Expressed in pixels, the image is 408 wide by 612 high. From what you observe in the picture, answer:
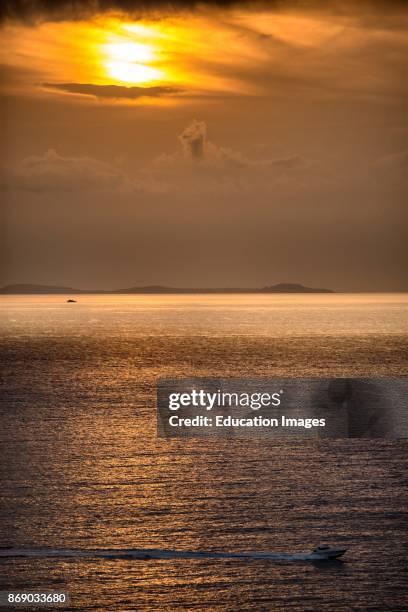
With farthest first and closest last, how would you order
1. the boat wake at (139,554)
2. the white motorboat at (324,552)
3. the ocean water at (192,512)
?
1. the boat wake at (139,554)
2. the white motorboat at (324,552)
3. the ocean water at (192,512)

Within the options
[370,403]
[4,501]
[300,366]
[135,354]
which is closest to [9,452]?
[4,501]

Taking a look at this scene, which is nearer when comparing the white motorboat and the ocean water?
the ocean water

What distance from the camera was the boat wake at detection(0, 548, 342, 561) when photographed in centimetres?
2595

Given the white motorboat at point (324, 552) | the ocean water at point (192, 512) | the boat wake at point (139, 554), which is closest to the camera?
the ocean water at point (192, 512)

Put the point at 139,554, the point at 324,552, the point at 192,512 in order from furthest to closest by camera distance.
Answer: the point at 192,512 < the point at 139,554 < the point at 324,552

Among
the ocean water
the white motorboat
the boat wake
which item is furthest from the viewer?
the boat wake

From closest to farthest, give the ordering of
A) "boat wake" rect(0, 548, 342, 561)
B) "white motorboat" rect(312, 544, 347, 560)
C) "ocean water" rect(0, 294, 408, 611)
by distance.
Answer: "ocean water" rect(0, 294, 408, 611)
"white motorboat" rect(312, 544, 347, 560)
"boat wake" rect(0, 548, 342, 561)

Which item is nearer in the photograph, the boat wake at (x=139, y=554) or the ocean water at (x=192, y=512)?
the ocean water at (x=192, y=512)

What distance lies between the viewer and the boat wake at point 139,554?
26.0 meters

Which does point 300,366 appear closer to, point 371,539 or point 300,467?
point 300,467

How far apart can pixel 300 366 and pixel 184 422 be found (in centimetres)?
3514

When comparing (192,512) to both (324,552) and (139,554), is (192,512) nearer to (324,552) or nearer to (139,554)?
(139,554)

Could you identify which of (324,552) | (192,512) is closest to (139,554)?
(192,512)

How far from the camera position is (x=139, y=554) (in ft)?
85.9
